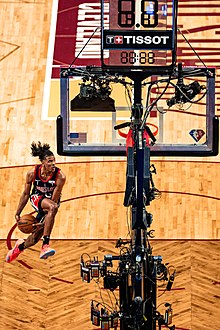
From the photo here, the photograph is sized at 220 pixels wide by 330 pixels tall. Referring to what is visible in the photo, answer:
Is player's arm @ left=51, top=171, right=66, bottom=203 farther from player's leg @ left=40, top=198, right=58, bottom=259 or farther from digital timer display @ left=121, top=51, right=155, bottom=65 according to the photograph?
digital timer display @ left=121, top=51, right=155, bottom=65

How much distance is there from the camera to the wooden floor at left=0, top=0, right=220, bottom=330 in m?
23.7

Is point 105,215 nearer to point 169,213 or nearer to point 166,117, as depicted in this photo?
point 169,213

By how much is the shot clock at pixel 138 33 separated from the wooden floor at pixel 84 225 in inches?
123

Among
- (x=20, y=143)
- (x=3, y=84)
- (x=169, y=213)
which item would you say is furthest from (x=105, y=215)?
(x=3, y=84)

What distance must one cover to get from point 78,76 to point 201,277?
14.5ft

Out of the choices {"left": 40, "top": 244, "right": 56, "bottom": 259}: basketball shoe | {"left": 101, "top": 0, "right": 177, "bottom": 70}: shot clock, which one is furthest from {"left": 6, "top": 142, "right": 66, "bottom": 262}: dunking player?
Result: {"left": 101, "top": 0, "right": 177, "bottom": 70}: shot clock

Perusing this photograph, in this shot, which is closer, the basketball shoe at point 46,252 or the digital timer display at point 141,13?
the digital timer display at point 141,13

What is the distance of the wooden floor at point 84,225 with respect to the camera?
77.7ft

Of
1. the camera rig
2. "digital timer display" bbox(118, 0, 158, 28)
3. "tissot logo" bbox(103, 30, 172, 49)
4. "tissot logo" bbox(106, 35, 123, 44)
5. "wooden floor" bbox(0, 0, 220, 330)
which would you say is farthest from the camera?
"wooden floor" bbox(0, 0, 220, 330)

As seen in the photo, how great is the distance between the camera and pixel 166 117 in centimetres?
2888

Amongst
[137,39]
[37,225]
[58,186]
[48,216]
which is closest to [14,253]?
[37,225]

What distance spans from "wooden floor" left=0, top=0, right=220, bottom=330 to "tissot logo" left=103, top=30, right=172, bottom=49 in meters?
3.39

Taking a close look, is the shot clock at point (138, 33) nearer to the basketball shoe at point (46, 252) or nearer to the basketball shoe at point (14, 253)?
the basketball shoe at point (46, 252)

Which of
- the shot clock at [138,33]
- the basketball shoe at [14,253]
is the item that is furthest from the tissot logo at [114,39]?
the basketball shoe at [14,253]
